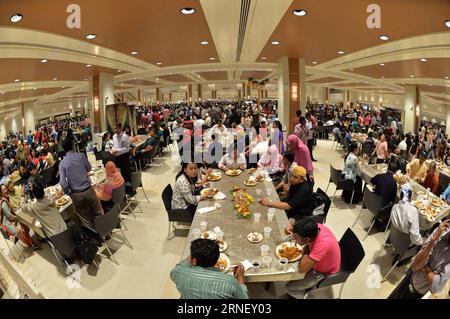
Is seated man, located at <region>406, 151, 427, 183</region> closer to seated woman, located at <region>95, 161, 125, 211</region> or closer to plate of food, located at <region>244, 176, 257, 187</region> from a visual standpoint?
plate of food, located at <region>244, 176, 257, 187</region>

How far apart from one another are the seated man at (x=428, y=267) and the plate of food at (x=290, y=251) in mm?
887

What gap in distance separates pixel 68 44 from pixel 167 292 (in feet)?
18.5

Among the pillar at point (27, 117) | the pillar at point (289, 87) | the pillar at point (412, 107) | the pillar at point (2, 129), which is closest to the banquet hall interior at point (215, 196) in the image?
the pillar at point (289, 87)

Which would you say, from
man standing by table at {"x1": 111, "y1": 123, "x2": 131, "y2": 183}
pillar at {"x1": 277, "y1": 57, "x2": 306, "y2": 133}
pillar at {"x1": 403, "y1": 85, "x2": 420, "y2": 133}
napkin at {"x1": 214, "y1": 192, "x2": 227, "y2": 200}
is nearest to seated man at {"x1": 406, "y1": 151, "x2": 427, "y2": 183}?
napkin at {"x1": 214, "y1": 192, "x2": 227, "y2": 200}

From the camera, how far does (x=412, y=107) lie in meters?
16.6

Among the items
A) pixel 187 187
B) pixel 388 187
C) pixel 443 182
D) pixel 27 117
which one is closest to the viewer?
pixel 187 187

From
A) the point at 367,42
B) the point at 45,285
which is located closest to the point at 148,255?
the point at 45,285

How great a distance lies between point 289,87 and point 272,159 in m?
5.35

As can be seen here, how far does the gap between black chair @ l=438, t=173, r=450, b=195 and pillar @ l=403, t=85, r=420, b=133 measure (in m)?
12.3

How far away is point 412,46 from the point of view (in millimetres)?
6922

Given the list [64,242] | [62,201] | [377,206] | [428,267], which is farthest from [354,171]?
[62,201]

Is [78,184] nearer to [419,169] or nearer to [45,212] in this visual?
[45,212]

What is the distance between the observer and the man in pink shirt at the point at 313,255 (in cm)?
274

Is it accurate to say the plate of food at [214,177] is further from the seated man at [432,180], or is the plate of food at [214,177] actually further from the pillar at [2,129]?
the pillar at [2,129]
